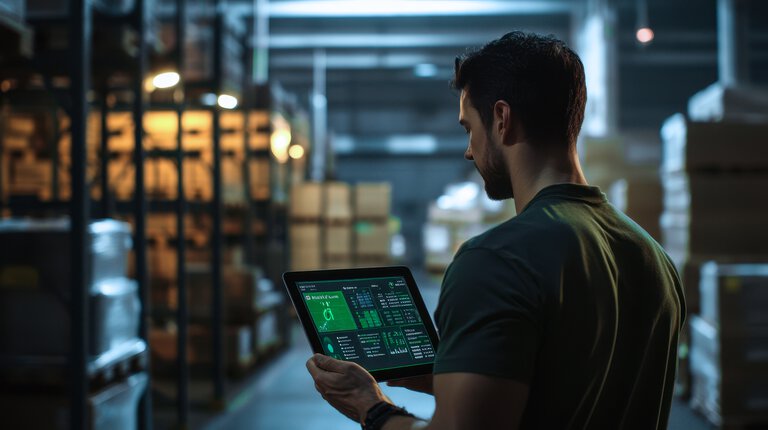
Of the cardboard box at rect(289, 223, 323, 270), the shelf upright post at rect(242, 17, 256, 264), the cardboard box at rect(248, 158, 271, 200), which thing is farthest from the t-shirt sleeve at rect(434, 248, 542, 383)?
the cardboard box at rect(289, 223, 323, 270)

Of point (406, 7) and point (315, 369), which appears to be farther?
point (406, 7)

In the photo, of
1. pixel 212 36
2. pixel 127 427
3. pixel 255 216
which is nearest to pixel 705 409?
pixel 127 427

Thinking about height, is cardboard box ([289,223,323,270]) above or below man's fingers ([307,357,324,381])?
below

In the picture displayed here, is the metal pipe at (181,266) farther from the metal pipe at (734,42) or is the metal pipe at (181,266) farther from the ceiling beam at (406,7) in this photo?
the ceiling beam at (406,7)

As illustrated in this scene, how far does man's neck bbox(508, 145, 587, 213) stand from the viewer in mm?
1361

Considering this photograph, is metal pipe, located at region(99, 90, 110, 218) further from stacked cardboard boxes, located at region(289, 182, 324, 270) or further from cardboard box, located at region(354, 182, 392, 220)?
cardboard box, located at region(354, 182, 392, 220)

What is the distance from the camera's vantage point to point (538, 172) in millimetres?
1368

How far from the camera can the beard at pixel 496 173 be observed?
1.39 m

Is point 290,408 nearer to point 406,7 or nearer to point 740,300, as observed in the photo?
point 740,300

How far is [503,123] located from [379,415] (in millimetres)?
543

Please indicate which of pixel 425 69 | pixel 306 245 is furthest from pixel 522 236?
pixel 425 69

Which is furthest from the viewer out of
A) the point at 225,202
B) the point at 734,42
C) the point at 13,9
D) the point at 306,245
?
the point at 306,245

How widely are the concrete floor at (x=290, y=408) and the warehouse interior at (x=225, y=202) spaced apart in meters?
0.03

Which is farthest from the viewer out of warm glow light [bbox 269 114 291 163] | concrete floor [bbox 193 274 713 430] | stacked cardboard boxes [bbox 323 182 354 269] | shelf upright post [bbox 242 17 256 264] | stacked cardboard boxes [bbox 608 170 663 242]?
stacked cardboard boxes [bbox 323 182 354 269]
